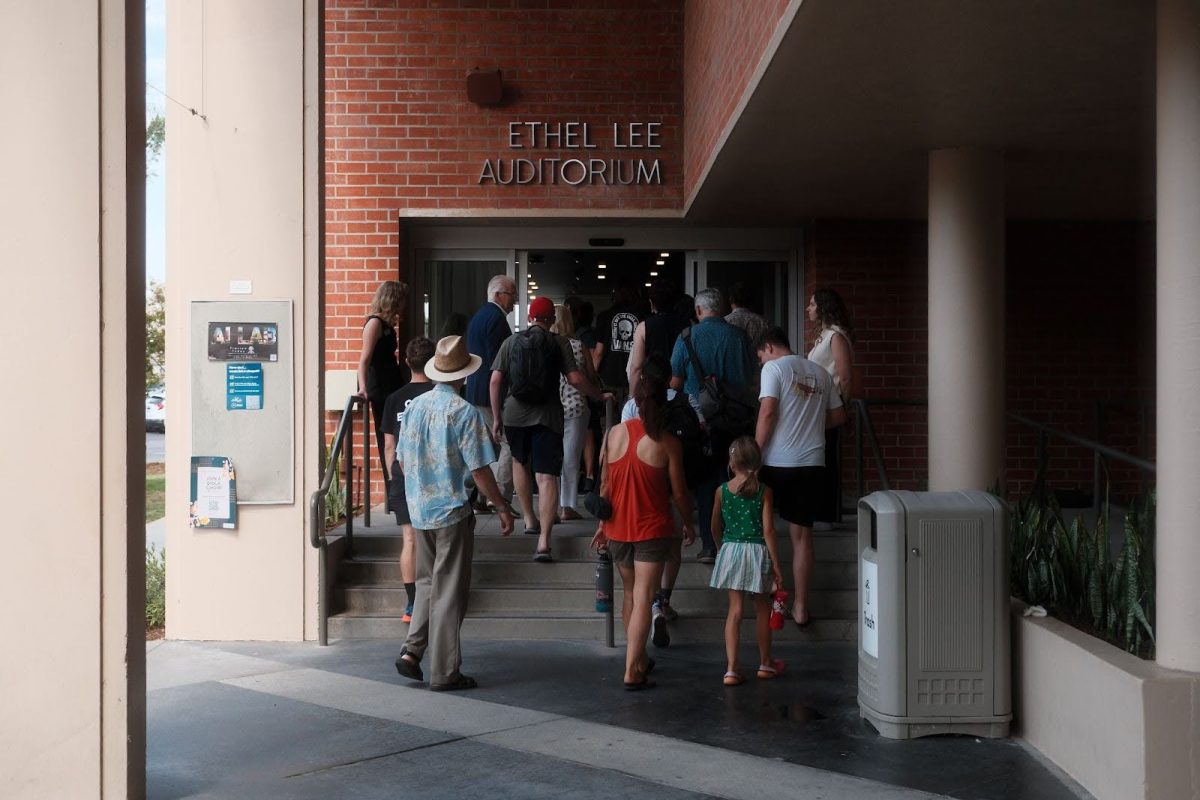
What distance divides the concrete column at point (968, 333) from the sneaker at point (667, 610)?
6.19ft

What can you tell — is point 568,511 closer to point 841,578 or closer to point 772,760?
point 841,578

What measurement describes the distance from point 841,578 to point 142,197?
18.1 feet

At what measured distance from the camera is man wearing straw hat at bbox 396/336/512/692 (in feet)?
23.5

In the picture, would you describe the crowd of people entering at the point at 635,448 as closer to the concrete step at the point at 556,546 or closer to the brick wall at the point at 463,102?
the concrete step at the point at 556,546

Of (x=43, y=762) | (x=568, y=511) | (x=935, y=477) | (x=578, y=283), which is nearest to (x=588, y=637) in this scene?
(x=568, y=511)

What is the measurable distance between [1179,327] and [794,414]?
315cm

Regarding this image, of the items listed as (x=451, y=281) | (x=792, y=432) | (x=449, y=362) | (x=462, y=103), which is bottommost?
(x=792, y=432)

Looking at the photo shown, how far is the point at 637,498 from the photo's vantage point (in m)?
7.07

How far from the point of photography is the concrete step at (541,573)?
8.96 metres

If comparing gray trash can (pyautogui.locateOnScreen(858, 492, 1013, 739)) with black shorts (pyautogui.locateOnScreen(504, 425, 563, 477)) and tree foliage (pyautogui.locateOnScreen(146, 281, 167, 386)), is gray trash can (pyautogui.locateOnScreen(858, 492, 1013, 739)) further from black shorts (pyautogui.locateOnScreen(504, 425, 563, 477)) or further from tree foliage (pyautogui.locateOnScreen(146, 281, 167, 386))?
tree foliage (pyautogui.locateOnScreen(146, 281, 167, 386))

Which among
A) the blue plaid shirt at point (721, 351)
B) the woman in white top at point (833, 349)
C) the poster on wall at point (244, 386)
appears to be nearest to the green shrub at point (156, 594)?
the poster on wall at point (244, 386)

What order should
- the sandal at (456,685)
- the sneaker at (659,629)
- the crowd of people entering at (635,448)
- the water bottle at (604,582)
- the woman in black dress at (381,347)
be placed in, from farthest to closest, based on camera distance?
the woman in black dress at (381,347) < the sneaker at (659,629) < the water bottle at (604,582) < the sandal at (456,685) < the crowd of people entering at (635,448)

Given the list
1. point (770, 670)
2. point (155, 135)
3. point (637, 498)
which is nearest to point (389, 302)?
point (637, 498)

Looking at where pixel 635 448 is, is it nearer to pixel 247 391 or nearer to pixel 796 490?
pixel 796 490
